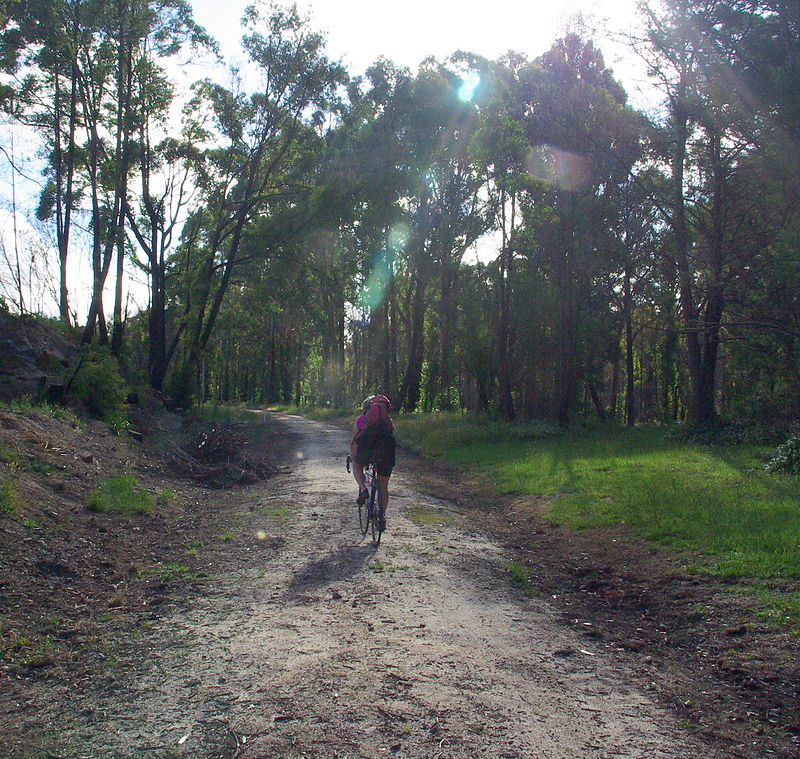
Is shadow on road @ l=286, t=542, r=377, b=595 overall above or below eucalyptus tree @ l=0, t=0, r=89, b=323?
below

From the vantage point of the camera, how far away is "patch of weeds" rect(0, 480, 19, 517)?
322 inches

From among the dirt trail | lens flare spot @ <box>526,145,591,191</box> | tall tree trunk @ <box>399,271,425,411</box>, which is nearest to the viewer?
the dirt trail

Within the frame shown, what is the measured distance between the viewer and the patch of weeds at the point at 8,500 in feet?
26.9

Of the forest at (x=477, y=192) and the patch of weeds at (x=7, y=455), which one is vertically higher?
the forest at (x=477, y=192)

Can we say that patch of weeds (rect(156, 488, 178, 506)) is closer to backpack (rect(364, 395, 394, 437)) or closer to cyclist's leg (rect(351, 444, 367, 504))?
cyclist's leg (rect(351, 444, 367, 504))

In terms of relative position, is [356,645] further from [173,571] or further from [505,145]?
[505,145]

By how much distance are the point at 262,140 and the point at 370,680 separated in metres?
32.4

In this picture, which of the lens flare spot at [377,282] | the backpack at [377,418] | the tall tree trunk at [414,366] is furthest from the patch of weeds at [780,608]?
the tall tree trunk at [414,366]

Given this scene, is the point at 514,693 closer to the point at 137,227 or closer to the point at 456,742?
the point at 456,742

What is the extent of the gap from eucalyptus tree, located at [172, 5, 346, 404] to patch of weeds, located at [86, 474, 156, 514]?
22.9 metres

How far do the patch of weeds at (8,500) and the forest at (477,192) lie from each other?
13.2 m

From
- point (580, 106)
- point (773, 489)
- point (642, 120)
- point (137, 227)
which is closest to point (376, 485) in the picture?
point (773, 489)

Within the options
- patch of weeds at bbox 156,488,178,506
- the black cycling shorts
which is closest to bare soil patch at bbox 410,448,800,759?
the black cycling shorts

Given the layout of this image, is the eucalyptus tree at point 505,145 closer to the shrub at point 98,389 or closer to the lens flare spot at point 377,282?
the lens flare spot at point 377,282
